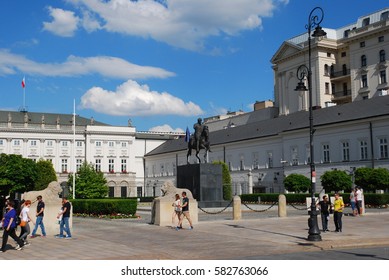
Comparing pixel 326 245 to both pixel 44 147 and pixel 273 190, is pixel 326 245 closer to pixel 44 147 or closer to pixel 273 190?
pixel 273 190

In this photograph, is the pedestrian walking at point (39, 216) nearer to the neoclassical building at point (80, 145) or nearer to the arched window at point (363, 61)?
the arched window at point (363, 61)

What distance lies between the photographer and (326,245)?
57.6 feet

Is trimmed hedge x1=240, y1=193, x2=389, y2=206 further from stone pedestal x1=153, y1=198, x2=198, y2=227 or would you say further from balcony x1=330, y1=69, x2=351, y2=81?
balcony x1=330, y1=69, x2=351, y2=81

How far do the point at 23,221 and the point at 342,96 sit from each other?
260 ft

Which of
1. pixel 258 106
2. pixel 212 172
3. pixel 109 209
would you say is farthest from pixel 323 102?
pixel 109 209

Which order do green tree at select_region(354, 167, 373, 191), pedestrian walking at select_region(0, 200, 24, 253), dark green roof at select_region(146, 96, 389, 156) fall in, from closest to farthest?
pedestrian walking at select_region(0, 200, 24, 253), green tree at select_region(354, 167, 373, 191), dark green roof at select_region(146, 96, 389, 156)

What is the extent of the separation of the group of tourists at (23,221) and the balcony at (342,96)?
74668 millimetres

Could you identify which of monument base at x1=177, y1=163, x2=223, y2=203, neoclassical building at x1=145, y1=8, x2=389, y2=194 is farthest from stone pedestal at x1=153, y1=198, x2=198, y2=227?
neoclassical building at x1=145, y1=8, x2=389, y2=194

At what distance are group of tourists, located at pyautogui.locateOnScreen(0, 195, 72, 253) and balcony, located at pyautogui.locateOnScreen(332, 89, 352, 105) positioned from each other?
74.7 metres

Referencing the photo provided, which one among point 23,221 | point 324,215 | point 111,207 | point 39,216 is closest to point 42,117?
point 111,207

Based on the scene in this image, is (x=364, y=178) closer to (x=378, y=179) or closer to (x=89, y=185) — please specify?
(x=378, y=179)

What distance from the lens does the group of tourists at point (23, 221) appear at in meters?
16.5

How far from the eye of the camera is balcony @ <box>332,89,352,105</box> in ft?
293
